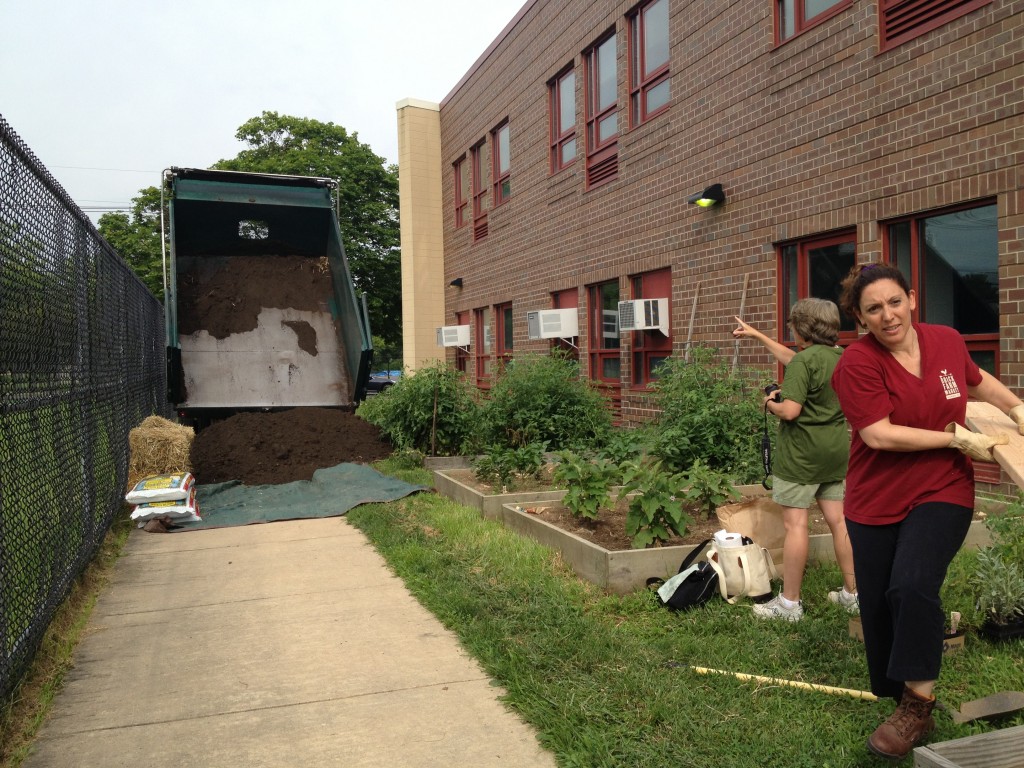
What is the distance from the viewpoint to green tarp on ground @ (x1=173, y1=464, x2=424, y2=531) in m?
8.48

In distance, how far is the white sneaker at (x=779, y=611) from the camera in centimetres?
459

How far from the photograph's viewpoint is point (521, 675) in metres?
4.00

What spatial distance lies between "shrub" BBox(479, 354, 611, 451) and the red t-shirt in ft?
22.5

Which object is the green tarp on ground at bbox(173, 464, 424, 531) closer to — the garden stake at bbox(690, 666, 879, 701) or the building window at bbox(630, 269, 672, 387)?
the building window at bbox(630, 269, 672, 387)

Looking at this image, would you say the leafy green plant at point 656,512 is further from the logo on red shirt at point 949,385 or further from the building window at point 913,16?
the building window at point 913,16

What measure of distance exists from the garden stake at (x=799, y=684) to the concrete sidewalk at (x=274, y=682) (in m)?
0.91

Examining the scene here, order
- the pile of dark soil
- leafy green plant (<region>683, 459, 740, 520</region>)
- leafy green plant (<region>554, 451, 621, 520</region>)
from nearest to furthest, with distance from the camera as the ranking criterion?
leafy green plant (<region>683, 459, 740, 520</region>) < leafy green plant (<region>554, 451, 621, 520</region>) < the pile of dark soil

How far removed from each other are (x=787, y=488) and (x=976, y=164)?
3910 mm

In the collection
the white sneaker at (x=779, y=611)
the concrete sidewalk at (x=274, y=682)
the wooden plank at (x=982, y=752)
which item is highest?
the wooden plank at (x=982, y=752)

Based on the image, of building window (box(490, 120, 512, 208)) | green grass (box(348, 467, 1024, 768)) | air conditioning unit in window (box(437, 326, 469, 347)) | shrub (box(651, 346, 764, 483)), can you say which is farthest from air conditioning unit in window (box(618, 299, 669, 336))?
air conditioning unit in window (box(437, 326, 469, 347))

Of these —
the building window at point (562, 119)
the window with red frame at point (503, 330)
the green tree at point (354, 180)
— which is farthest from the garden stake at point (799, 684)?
the green tree at point (354, 180)

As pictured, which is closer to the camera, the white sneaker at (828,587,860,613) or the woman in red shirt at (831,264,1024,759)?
the woman in red shirt at (831,264,1024,759)

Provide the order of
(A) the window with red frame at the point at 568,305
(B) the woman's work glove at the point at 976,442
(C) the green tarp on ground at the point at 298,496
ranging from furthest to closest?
(A) the window with red frame at the point at 568,305 → (C) the green tarp on ground at the point at 298,496 → (B) the woman's work glove at the point at 976,442

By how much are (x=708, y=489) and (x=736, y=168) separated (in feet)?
18.0
